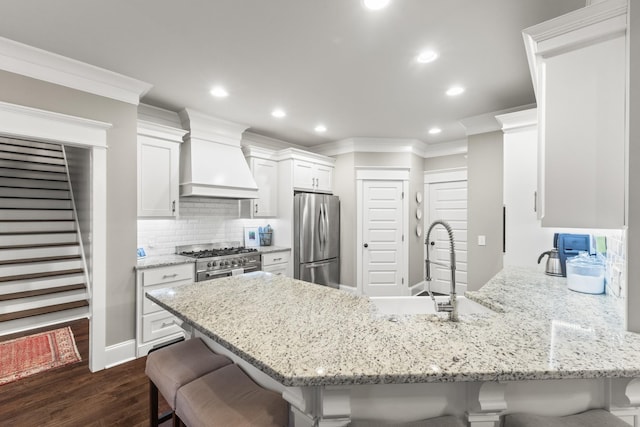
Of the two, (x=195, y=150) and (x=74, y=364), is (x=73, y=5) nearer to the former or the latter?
(x=195, y=150)

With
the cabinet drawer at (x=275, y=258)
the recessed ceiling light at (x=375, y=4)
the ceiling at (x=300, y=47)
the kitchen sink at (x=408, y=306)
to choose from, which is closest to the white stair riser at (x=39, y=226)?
the ceiling at (x=300, y=47)

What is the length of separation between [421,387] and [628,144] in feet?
4.10

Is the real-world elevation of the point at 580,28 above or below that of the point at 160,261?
above

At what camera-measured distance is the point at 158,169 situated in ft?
10.1

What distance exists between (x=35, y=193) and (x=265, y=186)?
11.6ft

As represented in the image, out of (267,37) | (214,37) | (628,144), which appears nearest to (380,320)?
(628,144)

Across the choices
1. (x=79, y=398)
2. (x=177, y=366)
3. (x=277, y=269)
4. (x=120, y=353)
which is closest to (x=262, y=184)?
(x=277, y=269)

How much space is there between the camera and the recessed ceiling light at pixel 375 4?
1.58m

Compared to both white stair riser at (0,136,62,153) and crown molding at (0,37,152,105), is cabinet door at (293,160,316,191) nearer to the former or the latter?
crown molding at (0,37,152,105)

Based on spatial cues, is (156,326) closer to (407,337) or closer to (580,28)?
(407,337)

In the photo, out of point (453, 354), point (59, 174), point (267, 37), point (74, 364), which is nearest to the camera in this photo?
point (453, 354)

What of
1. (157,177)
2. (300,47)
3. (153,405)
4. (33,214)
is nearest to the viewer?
(153,405)

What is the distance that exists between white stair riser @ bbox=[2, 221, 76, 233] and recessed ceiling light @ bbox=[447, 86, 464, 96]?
548cm

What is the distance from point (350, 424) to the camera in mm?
957
